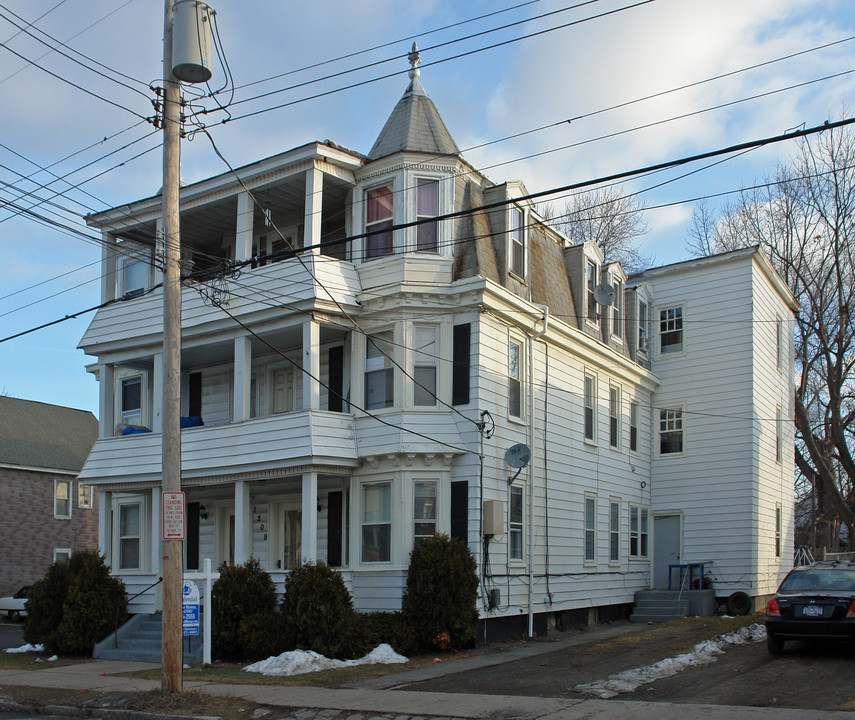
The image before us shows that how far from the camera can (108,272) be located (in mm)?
21953

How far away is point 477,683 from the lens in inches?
512

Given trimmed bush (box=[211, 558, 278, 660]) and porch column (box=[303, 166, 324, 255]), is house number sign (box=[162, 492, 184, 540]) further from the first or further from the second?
porch column (box=[303, 166, 324, 255])

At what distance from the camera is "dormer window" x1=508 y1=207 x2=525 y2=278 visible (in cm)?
1969

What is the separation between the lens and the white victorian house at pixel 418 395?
17859 mm

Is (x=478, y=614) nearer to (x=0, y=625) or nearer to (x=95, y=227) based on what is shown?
(x=95, y=227)

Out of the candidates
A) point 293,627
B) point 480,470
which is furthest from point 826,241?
point 293,627

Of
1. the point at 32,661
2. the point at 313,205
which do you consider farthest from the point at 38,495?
the point at 313,205

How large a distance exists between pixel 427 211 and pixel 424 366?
10.6 ft

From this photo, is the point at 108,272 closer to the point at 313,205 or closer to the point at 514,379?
the point at 313,205

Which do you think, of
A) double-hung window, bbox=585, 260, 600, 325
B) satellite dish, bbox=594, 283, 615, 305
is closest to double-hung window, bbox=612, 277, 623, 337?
double-hung window, bbox=585, 260, 600, 325

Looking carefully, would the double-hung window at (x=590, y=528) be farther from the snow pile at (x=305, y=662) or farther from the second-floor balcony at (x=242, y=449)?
the snow pile at (x=305, y=662)

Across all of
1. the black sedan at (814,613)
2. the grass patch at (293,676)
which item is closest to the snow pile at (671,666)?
the black sedan at (814,613)

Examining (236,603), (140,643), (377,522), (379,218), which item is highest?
(379,218)

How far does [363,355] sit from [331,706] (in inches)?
337
